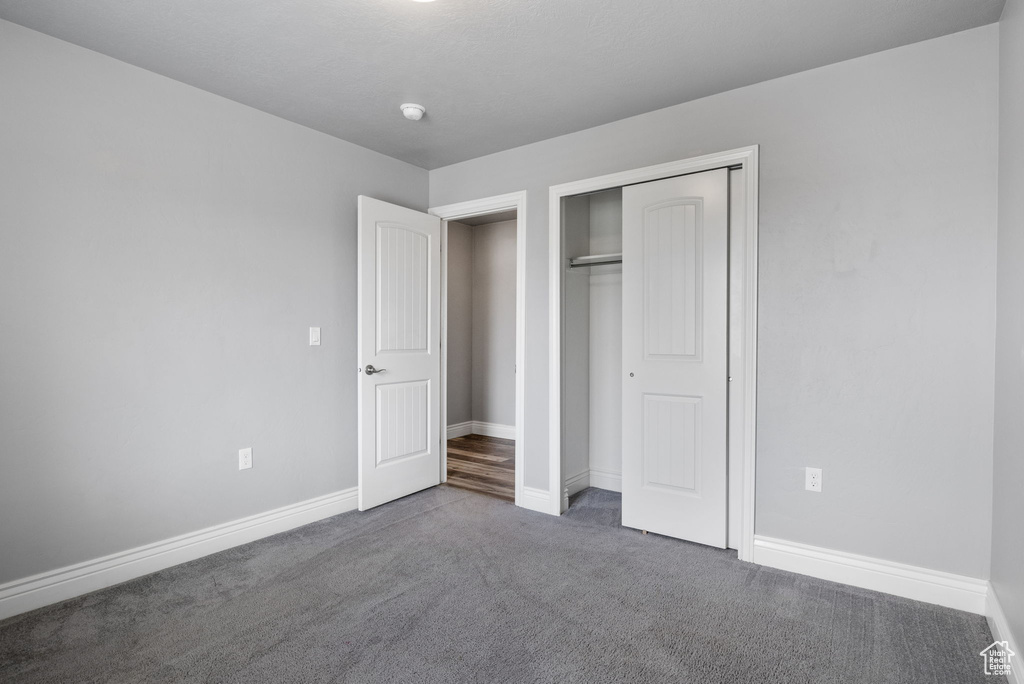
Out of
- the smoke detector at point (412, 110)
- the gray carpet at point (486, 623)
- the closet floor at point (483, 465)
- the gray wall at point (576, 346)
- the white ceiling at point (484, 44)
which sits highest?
the white ceiling at point (484, 44)

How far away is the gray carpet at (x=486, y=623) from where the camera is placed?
1822 mm

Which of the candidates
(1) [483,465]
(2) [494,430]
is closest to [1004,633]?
(1) [483,465]

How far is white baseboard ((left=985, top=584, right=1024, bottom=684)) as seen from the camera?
5.50 ft

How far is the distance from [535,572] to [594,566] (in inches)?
12.6

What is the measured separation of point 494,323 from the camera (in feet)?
19.7

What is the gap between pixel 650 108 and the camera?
117 inches

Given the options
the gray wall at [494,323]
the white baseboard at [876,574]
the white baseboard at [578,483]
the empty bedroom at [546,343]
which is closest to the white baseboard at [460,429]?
the gray wall at [494,323]

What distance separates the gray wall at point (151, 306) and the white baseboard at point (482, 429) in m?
2.53

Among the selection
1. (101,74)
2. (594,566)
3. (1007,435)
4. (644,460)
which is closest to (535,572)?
(594,566)

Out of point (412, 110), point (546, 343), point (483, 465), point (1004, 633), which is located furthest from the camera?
point (483, 465)

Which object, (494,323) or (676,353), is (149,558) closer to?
(676,353)

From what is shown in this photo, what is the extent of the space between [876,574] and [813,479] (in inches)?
18.9

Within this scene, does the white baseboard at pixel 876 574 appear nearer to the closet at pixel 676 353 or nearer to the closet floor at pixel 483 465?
the closet at pixel 676 353

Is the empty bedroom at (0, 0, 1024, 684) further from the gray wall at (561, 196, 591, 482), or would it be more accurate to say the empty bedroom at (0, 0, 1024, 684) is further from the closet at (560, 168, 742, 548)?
the gray wall at (561, 196, 591, 482)
